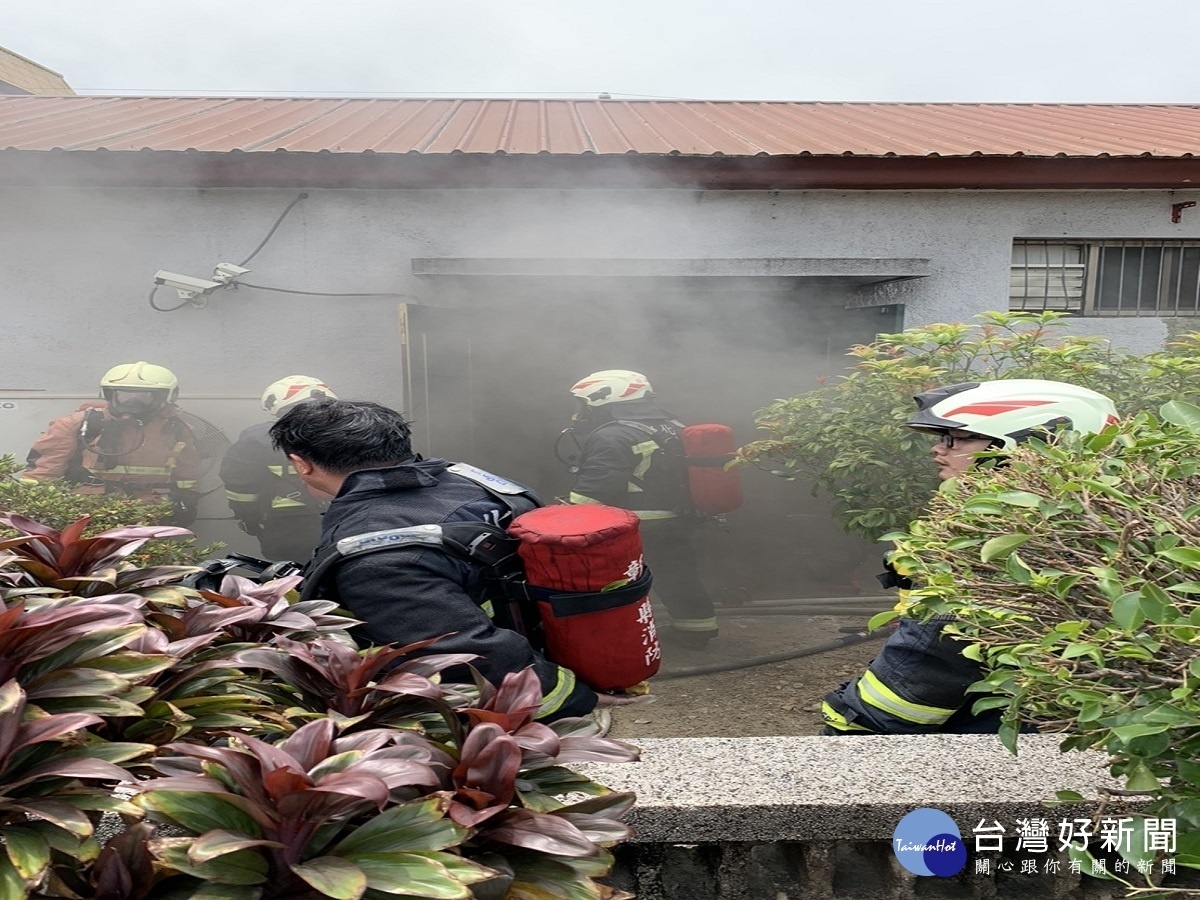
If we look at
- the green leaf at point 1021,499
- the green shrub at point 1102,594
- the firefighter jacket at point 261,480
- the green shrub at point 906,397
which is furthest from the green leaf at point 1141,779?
the firefighter jacket at point 261,480

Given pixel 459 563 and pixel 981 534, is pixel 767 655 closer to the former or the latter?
pixel 459 563

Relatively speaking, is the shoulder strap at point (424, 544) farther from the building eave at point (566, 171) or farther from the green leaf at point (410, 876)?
the building eave at point (566, 171)

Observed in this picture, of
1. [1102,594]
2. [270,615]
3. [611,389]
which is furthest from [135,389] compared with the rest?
[1102,594]

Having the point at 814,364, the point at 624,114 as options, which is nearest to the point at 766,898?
the point at 814,364

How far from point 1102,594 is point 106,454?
219 inches

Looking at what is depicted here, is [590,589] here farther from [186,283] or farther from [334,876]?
[186,283]

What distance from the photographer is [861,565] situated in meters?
6.82

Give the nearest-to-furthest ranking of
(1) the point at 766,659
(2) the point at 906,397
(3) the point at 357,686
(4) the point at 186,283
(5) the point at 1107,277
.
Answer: (3) the point at 357,686, (2) the point at 906,397, (1) the point at 766,659, (4) the point at 186,283, (5) the point at 1107,277

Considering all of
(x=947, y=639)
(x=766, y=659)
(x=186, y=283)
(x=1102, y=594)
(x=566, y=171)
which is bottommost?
(x=766, y=659)

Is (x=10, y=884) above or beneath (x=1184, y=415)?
beneath

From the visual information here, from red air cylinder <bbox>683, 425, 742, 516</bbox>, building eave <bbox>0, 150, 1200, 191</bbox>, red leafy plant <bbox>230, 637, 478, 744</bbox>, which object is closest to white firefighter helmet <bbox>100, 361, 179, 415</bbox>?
building eave <bbox>0, 150, 1200, 191</bbox>

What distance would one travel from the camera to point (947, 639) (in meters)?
2.10

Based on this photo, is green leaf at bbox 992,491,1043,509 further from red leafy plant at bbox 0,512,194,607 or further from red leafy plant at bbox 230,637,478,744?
red leafy plant at bbox 0,512,194,607

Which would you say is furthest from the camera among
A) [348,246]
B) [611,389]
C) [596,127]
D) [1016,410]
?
[596,127]
